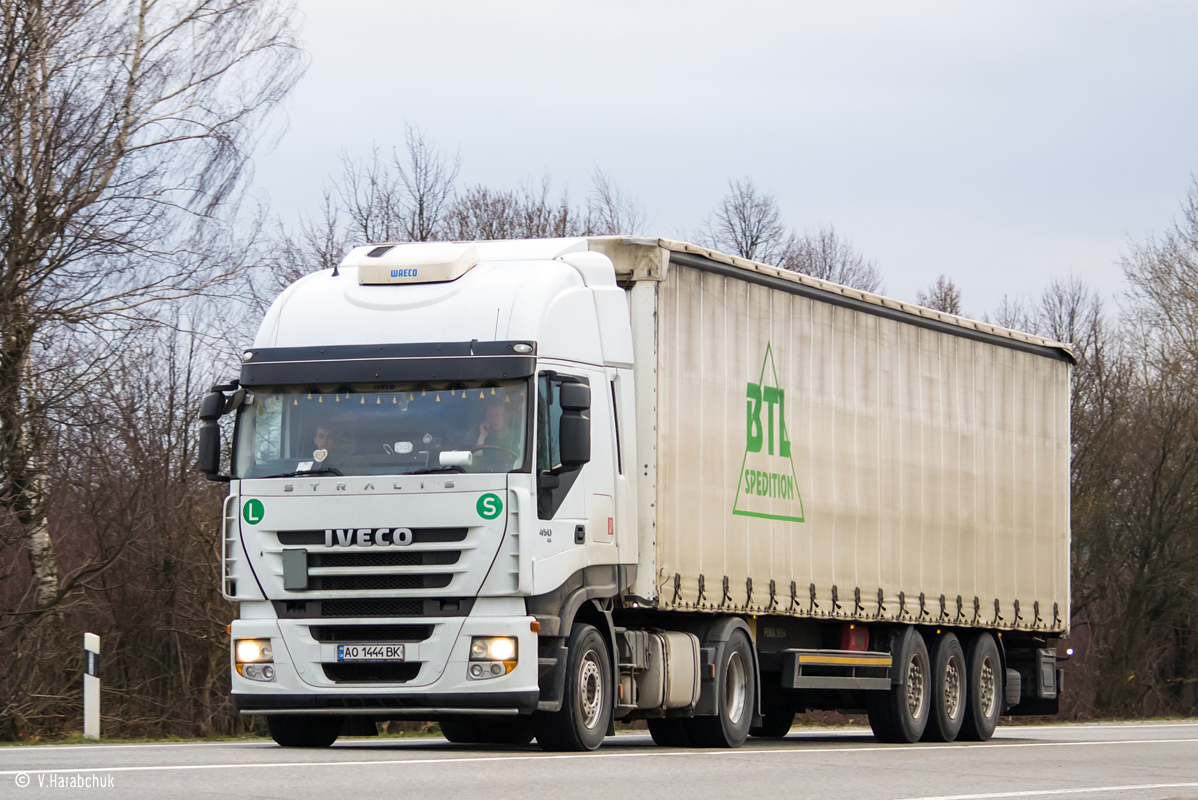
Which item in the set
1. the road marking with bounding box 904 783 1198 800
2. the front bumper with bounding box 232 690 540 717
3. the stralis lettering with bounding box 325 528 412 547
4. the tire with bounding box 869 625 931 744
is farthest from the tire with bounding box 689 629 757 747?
the road marking with bounding box 904 783 1198 800

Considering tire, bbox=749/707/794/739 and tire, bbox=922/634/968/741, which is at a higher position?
tire, bbox=922/634/968/741

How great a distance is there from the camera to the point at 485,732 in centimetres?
1504

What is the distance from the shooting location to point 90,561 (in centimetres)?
2177

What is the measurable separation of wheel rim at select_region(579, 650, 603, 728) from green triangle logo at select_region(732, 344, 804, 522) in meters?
2.49

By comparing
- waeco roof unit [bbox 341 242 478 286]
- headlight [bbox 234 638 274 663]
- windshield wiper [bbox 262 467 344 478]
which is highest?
waeco roof unit [bbox 341 242 478 286]

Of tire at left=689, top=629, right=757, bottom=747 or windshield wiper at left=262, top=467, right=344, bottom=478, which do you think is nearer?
windshield wiper at left=262, top=467, right=344, bottom=478

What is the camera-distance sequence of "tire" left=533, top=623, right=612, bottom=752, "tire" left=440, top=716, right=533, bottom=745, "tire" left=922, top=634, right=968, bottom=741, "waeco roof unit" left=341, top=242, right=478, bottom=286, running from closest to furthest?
"tire" left=533, top=623, right=612, bottom=752, "waeco roof unit" left=341, top=242, right=478, bottom=286, "tire" left=440, top=716, right=533, bottom=745, "tire" left=922, top=634, right=968, bottom=741

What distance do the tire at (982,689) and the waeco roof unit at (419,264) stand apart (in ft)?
28.1

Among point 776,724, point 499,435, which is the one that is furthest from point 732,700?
point 776,724

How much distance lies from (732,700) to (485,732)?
217 cm

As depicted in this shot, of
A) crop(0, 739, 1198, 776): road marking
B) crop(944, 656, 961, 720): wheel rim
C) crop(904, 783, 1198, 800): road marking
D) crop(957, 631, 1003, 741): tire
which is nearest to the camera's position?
crop(904, 783, 1198, 800): road marking

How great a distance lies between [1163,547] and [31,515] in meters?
29.4

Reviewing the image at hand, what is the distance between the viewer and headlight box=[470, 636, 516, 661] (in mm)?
12289

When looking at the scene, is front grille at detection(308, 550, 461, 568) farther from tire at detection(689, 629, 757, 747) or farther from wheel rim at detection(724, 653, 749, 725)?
wheel rim at detection(724, 653, 749, 725)
